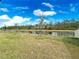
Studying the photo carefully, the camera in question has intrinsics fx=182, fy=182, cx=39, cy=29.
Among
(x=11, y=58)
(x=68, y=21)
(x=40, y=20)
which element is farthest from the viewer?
(x=68, y=21)

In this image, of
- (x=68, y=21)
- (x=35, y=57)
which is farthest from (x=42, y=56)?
(x=68, y=21)

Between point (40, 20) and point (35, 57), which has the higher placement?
point (40, 20)

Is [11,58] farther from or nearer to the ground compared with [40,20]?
nearer to the ground

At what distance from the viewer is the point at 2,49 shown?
10.8 meters

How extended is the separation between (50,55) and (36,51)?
1008 millimetres

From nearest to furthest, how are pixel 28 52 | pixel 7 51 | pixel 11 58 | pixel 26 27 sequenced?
1. pixel 11 58
2. pixel 7 51
3. pixel 28 52
4. pixel 26 27

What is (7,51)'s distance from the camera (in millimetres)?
10438

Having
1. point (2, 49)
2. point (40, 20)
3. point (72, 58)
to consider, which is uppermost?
point (40, 20)

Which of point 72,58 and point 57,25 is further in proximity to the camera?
point 57,25

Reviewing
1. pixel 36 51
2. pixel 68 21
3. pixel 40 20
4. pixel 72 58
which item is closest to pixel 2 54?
pixel 36 51

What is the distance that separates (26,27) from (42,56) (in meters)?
24.6

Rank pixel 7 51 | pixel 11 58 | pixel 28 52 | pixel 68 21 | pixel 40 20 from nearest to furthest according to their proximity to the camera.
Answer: pixel 11 58, pixel 7 51, pixel 28 52, pixel 40 20, pixel 68 21

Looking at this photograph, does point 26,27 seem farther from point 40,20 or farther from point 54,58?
point 54,58

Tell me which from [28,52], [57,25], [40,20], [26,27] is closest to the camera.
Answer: [28,52]
